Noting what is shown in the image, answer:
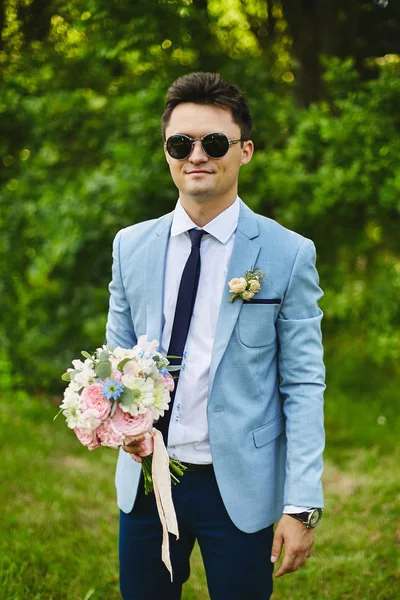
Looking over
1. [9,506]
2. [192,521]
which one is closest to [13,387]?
[9,506]

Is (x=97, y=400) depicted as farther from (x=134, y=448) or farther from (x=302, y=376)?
(x=302, y=376)

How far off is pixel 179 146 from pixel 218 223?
304mm

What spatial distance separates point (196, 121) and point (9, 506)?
10.1ft

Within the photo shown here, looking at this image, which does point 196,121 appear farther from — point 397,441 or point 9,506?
point 397,441

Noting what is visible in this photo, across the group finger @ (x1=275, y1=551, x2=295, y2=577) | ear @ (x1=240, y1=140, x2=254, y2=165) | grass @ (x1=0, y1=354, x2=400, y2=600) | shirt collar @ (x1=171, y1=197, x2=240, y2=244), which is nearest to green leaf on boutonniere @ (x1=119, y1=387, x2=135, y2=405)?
shirt collar @ (x1=171, y1=197, x2=240, y2=244)

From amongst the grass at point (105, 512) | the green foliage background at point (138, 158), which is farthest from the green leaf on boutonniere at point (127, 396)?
the green foliage background at point (138, 158)

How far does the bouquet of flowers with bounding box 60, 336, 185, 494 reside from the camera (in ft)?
6.06

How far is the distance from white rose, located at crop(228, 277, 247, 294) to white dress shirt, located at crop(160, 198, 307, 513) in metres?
0.12

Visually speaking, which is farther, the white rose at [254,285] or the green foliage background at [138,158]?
the green foliage background at [138,158]

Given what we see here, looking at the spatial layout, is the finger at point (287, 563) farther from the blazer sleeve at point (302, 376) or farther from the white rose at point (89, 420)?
the white rose at point (89, 420)

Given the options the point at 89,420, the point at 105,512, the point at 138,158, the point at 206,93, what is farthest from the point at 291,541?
the point at 138,158

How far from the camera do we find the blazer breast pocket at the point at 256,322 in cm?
207

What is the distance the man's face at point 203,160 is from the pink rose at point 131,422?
0.78 metres

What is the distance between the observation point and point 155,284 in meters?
2.19
